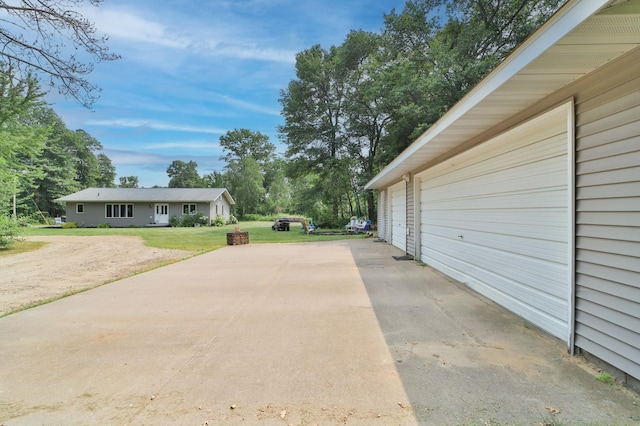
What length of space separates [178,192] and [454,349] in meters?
31.1

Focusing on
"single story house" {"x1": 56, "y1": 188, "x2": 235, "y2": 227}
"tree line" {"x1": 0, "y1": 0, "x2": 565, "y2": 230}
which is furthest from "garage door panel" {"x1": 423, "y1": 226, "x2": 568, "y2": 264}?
"single story house" {"x1": 56, "y1": 188, "x2": 235, "y2": 227}

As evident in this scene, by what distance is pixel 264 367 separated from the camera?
2.87 metres

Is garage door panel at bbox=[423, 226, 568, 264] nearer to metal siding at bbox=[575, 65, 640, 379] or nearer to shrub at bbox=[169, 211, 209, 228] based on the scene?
metal siding at bbox=[575, 65, 640, 379]

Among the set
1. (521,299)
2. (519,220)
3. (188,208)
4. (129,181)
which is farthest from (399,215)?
(129,181)

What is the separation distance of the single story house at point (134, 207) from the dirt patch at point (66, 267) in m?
14.2

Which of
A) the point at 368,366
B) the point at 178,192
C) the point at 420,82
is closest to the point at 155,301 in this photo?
the point at 368,366

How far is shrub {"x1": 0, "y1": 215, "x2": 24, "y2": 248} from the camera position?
42.0 feet

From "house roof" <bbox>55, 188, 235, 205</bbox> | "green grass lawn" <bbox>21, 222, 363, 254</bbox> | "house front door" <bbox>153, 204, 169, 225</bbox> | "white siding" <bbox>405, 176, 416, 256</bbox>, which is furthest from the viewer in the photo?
"house front door" <bbox>153, 204, 169, 225</bbox>

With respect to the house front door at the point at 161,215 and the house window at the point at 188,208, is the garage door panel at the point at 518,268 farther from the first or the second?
the house front door at the point at 161,215

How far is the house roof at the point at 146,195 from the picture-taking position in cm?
2812

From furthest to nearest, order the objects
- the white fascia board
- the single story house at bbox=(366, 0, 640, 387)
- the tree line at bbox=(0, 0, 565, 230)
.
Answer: the tree line at bbox=(0, 0, 565, 230), the single story house at bbox=(366, 0, 640, 387), the white fascia board

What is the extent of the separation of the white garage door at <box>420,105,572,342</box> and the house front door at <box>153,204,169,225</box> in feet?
91.5

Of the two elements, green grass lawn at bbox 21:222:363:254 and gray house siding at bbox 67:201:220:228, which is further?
gray house siding at bbox 67:201:220:228

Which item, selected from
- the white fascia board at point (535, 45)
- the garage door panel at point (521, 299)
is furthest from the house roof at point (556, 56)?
the garage door panel at point (521, 299)
